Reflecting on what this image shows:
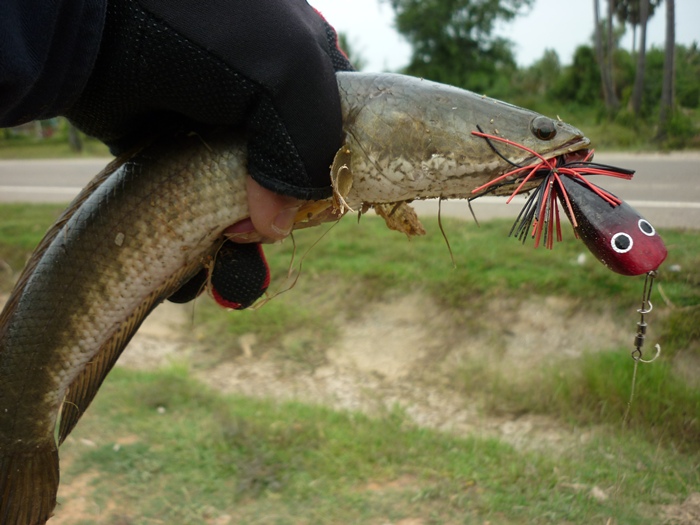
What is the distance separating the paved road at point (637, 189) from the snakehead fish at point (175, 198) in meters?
A: 4.45

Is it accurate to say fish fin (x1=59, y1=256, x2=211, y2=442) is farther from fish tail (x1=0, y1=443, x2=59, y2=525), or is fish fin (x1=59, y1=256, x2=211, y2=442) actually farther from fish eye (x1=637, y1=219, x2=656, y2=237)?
fish eye (x1=637, y1=219, x2=656, y2=237)

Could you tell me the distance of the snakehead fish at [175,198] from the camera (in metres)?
1.69

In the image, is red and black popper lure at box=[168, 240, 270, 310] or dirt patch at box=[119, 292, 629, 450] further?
dirt patch at box=[119, 292, 629, 450]

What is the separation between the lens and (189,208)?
171 cm

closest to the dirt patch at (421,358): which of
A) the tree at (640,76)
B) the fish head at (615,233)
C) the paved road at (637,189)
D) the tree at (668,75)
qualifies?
the paved road at (637,189)

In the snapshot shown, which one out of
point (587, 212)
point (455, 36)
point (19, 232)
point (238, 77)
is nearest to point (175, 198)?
point (238, 77)

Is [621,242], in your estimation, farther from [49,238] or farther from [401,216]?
[49,238]

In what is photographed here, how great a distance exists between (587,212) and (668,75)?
35.3 ft

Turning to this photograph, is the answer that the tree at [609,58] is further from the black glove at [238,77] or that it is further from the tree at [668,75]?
the black glove at [238,77]

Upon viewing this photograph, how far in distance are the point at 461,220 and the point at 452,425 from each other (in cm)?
265

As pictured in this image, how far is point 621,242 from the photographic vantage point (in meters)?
1.57

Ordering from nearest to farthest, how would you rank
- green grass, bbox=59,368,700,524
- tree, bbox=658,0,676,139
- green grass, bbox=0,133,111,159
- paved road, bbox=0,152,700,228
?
green grass, bbox=59,368,700,524 → paved road, bbox=0,152,700,228 → tree, bbox=658,0,676,139 → green grass, bbox=0,133,111,159

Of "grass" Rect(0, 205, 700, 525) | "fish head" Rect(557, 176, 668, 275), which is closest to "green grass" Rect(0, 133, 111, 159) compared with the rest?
"grass" Rect(0, 205, 700, 525)

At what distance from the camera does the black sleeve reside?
1.31 meters
